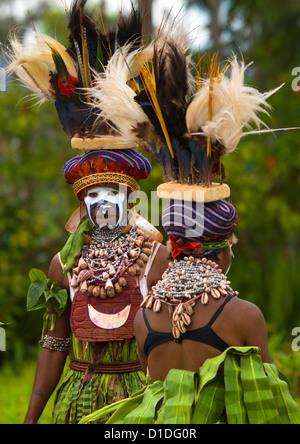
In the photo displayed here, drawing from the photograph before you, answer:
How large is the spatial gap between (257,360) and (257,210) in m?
6.45

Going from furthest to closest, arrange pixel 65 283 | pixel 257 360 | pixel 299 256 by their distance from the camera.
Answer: pixel 299 256
pixel 65 283
pixel 257 360

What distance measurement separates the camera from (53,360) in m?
3.62

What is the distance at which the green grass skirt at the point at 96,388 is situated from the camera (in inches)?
134

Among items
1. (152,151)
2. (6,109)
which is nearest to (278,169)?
(6,109)

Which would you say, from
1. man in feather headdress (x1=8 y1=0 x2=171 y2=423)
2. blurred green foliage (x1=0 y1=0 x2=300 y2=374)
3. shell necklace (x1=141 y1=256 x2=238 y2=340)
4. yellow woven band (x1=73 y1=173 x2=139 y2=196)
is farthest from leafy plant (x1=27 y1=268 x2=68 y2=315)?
blurred green foliage (x1=0 y1=0 x2=300 y2=374)

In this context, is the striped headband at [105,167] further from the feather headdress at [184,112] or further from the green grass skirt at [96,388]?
the green grass skirt at [96,388]

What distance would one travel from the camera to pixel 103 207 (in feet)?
11.1

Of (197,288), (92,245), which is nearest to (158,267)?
(92,245)

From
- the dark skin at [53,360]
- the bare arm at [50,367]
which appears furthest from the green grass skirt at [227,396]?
the bare arm at [50,367]

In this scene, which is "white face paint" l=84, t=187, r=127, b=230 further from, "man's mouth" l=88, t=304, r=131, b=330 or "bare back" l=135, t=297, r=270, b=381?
"bare back" l=135, t=297, r=270, b=381

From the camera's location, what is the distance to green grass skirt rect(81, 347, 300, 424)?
2.37m

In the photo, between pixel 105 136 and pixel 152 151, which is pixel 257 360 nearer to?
pixel 152 151

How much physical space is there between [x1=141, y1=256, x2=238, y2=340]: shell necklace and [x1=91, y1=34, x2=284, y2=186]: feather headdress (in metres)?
0.35

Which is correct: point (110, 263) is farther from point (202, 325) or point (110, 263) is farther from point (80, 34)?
point (80, 34)
